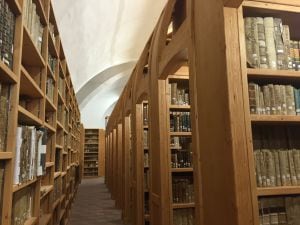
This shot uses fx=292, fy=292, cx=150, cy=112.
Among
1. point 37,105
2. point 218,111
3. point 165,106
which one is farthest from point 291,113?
point 37,105

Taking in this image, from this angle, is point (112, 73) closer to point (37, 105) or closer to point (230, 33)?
point (37, 105)

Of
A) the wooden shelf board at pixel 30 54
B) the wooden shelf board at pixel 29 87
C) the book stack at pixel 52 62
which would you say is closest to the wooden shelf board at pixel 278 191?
the wooden shelf board at pixel 29 87

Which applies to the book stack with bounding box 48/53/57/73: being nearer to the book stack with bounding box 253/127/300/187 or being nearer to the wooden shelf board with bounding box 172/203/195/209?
the wooden shelf board with bounding box 172/203/195/209

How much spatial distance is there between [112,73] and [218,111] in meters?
8.59

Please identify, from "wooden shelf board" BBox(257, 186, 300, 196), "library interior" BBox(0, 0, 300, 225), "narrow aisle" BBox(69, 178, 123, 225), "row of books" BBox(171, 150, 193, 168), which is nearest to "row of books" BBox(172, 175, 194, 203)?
"row of books" BBox(171, 150, 193, 168)

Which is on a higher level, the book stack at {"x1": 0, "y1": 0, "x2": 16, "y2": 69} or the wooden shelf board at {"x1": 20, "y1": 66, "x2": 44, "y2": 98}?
the book stack at {"x1": 0, "y1": 0, "x2": 16, "y2": 69}

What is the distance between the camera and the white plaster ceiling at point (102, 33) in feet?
18.5

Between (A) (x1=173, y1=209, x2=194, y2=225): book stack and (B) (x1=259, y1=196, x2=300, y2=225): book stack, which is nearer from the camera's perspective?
(B) (x1=259, y1=196, x2=300, y2=225): book stack

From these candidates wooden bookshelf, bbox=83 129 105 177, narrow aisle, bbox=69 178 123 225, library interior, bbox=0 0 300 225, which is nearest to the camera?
library interior, bbox=0 0 300 225

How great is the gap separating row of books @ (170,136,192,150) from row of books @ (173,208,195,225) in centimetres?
73

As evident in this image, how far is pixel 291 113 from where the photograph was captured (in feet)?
5.66

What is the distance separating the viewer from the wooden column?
4.68 ft

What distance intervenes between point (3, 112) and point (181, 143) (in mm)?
2464

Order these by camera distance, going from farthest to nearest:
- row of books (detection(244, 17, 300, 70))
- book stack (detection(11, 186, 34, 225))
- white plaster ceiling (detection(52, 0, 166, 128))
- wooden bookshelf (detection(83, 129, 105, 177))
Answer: wooden bookshelf (detection(83, 129, 105, 177)) < white plaster ceiling (detection(52, 0, 166, 128)) < book stack (detection(11, 186, 34, 225)) < row of books (detection(244, 17, 300, 70))
